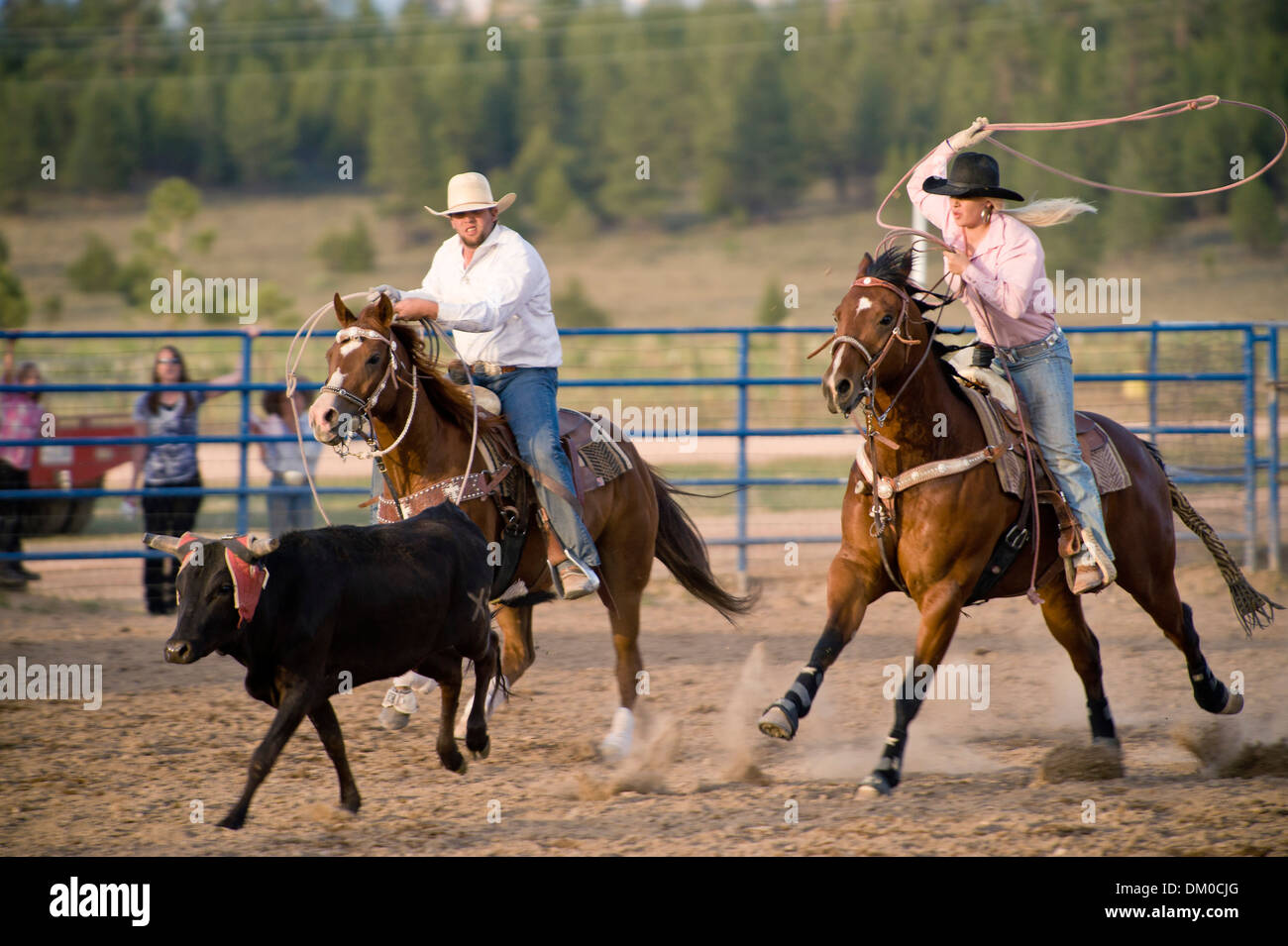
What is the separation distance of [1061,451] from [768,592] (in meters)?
4.68

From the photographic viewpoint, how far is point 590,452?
604 centimetres

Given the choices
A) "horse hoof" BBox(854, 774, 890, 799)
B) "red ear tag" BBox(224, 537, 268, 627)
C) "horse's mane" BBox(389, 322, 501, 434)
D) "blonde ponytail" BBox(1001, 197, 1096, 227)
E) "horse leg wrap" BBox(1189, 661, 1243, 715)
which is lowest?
"horse hoof" BBox(854, 774, 890, 799)

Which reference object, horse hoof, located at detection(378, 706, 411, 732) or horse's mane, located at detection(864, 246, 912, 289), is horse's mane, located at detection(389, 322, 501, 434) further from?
horse's mane, located at detection(864, 246, 912, 289)

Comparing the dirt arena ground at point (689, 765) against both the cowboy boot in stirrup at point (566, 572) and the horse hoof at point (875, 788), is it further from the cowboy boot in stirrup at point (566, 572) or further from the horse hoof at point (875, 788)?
the cowboy boot in stirrup at point (566, 572)

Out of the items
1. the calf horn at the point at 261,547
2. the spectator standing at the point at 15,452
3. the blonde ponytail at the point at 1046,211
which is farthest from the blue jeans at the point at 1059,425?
the spectator standing at the point at 15,452

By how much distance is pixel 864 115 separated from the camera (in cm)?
5403

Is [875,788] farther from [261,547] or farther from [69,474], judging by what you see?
[69,474]

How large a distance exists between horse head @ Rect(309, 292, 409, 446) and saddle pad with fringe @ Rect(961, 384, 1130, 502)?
2.35 meters

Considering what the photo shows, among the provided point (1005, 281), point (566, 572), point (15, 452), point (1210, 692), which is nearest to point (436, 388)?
point (566, 572)

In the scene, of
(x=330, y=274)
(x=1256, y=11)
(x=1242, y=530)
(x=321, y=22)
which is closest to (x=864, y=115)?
(x=1256, y=11)

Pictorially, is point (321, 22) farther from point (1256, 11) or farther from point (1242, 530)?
point (1242, 530)

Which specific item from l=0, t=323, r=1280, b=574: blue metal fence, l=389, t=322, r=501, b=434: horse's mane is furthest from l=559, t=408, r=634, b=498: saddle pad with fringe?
l=0, t=323, r=1280, b=574: blue metal fence

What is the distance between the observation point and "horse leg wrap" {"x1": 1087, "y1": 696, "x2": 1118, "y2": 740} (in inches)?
223

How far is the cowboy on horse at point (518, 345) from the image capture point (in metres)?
5.59
